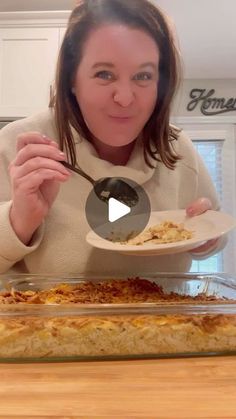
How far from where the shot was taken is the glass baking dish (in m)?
0.30

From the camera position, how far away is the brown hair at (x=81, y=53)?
476 mm

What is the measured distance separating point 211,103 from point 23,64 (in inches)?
20.7

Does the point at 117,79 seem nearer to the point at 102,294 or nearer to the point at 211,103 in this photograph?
the point at 102,294

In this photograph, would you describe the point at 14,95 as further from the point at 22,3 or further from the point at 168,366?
the point at 168,366

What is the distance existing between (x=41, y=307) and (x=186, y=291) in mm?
237

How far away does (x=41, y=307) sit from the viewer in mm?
328

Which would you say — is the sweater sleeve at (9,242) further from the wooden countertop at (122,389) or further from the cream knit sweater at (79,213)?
the wooden countertop at (122,389)

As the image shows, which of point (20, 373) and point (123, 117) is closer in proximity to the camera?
point (20, 373)

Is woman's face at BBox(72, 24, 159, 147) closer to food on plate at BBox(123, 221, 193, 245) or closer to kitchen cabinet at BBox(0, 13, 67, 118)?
food on plate at BBox(123, 221, 193, 245)

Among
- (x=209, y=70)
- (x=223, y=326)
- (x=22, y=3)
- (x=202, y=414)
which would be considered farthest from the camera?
(x=22, y=3)

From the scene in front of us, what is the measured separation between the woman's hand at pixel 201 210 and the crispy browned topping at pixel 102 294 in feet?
0.23

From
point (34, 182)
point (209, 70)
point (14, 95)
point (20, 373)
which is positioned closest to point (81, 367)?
point (20, 373)

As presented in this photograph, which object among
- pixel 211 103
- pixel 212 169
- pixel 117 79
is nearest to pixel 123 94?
pixel 117 79

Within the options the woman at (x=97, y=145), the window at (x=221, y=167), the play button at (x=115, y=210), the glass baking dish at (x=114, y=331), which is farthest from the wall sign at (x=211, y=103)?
the glass baking dish at (x=114, y=331)
